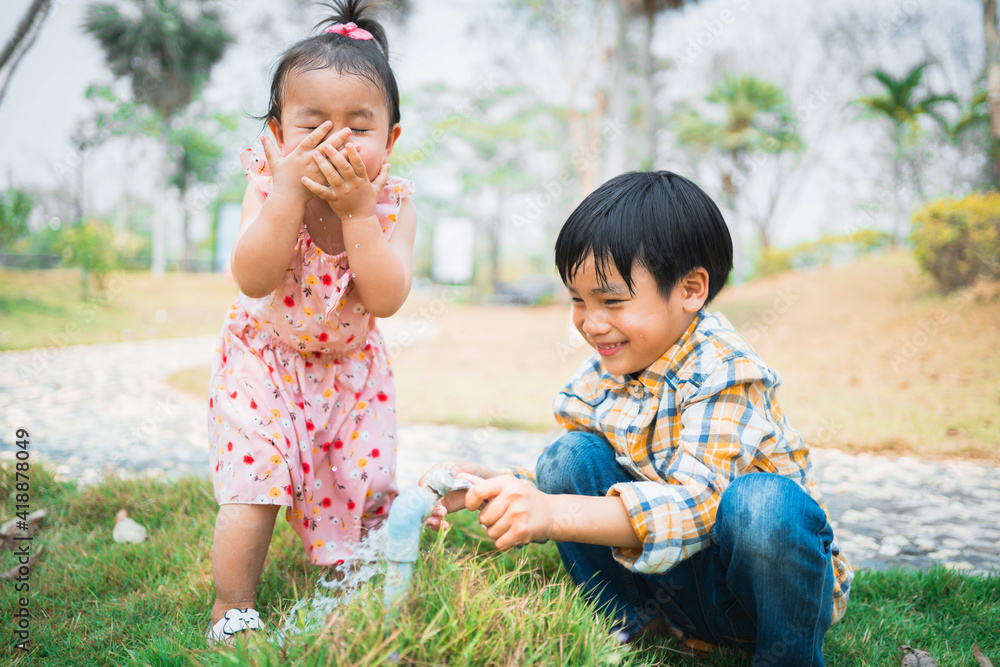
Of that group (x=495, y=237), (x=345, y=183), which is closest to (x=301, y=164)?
(x=345, y=183)

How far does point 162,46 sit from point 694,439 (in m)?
19.2

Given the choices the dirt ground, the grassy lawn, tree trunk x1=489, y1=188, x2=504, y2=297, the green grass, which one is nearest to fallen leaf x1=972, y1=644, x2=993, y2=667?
the green grass

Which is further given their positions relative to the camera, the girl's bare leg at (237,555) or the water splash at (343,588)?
the girl's bare leg at (237,555)

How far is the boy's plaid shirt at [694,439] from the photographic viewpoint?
4.72 ft

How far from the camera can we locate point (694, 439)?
5.01 ft

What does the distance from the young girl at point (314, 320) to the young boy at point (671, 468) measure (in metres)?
0.53

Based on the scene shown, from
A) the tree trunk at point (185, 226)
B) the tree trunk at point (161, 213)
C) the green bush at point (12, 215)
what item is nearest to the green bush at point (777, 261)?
the green bush at point (12, 215)

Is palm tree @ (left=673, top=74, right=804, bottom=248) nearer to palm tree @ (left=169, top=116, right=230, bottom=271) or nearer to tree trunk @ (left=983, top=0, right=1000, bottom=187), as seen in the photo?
tree trunk @ (left=983, top=0, right=1000, bottom=187)

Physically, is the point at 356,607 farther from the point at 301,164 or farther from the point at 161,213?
the point at 161,213

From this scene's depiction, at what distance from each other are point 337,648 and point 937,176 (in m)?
19.6

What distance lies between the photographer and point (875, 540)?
2.62 meters

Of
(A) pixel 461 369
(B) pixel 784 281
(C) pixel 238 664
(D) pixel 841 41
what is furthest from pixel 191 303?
(D) pixel 841 41

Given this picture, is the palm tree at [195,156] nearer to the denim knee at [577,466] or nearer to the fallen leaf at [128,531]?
the fallen leaf at [128,531]

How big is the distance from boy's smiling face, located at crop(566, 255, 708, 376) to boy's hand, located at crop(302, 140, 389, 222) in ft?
1.88
